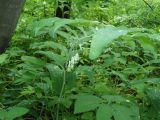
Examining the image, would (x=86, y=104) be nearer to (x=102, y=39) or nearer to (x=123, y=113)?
(x=123, y=113)

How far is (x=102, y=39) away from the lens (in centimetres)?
83

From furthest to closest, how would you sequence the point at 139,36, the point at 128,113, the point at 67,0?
the point at 67,0 → the point at 128,113 → the point at 139,36

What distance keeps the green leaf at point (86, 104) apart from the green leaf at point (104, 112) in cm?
3

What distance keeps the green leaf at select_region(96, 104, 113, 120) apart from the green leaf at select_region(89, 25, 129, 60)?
0.28 meters

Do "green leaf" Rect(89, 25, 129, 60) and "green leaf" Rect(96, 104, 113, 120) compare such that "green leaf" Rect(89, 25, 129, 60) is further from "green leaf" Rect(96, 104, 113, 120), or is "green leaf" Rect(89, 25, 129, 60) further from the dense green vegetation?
"green leaf" Rect(96, 104, 113, 120)

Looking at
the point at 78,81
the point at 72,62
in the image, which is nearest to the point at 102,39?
the point at 72,62

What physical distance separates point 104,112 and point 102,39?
30 centimetres

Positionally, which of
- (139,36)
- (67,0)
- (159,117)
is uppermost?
(67,0)

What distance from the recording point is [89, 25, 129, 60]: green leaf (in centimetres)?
81

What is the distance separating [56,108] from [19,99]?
9.4 inches

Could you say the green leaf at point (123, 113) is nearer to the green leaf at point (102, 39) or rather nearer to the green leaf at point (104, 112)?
the green leaf at point (104, 112)

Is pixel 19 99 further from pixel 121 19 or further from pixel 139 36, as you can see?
pixel 121 19

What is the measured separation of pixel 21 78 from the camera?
4.67 ft

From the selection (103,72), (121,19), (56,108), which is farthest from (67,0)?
(56,108)
